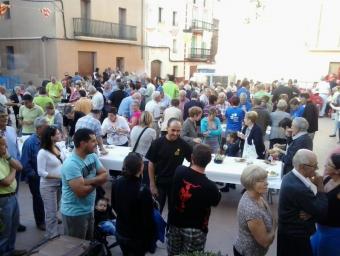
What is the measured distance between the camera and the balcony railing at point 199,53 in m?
32.8

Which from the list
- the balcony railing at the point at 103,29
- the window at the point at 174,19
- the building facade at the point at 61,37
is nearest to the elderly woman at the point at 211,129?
the building facade at the point at 61,37

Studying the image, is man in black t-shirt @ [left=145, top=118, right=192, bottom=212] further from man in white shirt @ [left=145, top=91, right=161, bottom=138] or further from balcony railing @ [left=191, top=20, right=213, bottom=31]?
balcony railing @ [left=191, top=20, right=213, bottom=31]

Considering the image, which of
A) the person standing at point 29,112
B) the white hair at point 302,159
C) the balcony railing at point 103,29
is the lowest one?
the person standing at point 29,112

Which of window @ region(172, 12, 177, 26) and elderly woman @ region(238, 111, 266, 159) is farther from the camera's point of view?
window @ region(172, 12, 177, 26)

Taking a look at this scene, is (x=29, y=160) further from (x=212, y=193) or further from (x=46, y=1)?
(x=46, y=1)

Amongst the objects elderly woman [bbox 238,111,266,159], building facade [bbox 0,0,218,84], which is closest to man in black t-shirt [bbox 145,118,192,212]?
elderly woman [bbox 238,111,266,159]

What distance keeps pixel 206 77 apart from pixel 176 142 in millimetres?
15535

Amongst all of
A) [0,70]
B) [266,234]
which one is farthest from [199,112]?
[0,70]

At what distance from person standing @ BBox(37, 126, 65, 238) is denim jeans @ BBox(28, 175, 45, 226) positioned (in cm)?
49

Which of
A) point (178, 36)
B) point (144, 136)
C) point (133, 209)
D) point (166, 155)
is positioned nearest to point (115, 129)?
point (144, 136)

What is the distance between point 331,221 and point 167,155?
1.93 m

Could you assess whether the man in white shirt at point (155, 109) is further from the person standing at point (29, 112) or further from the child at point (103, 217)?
the child at point (103, 217)

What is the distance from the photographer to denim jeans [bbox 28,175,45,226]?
4.41 meters

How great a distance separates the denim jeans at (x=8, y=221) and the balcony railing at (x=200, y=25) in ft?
98.5
